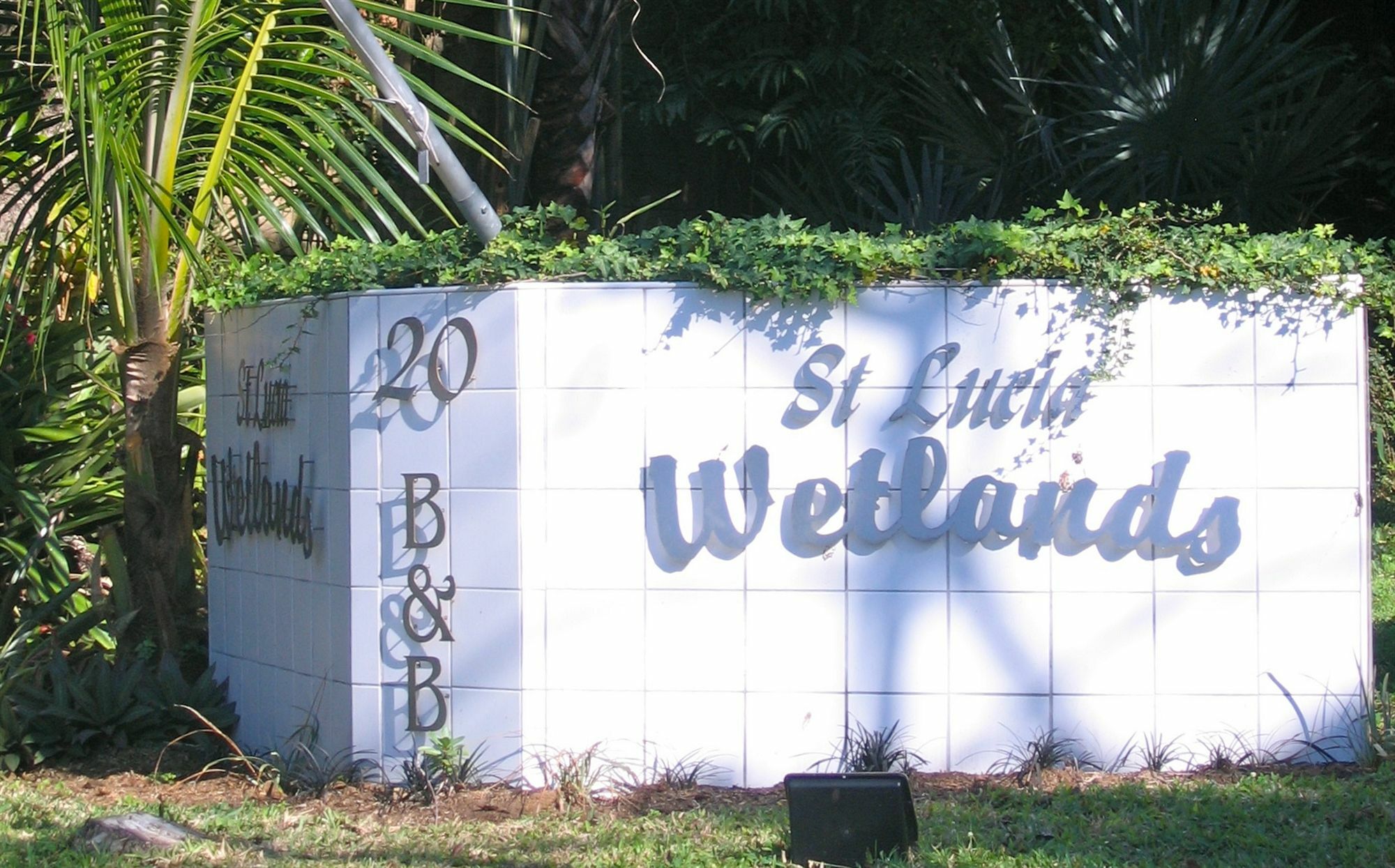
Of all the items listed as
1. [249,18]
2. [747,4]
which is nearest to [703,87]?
[747,4]

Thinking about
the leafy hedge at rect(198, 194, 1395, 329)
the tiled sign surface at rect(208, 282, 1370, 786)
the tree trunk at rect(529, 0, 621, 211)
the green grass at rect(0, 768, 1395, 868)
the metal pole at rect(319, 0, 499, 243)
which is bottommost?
the green grass at rect(0, 768, 1395, 868)

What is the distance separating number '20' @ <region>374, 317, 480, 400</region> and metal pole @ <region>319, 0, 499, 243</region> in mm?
343

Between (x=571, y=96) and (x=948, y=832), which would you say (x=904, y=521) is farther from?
(x=571, y=96)

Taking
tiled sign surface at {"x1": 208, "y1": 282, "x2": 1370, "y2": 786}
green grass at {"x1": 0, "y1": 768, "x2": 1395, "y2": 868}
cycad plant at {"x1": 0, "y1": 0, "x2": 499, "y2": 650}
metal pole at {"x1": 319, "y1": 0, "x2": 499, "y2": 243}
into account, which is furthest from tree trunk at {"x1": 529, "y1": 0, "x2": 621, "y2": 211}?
green grass at {"x1": 0, "y1": 768, "x2": 1395, "y2": 868}

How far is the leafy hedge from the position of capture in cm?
474

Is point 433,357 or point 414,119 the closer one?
point 414,119

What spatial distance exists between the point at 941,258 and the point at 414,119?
6.28ft

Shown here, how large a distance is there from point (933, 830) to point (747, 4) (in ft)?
23.9

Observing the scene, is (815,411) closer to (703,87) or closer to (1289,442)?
(1289,442)

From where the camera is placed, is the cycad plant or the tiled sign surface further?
the cycad plant

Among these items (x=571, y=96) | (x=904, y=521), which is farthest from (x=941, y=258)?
(x=571, y=96)

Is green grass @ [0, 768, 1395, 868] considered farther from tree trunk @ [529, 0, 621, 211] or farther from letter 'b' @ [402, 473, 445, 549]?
tree trunk @ [529, 0, 621, 211]

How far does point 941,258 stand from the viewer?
4.83 meters

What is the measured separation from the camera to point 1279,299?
189 inches
